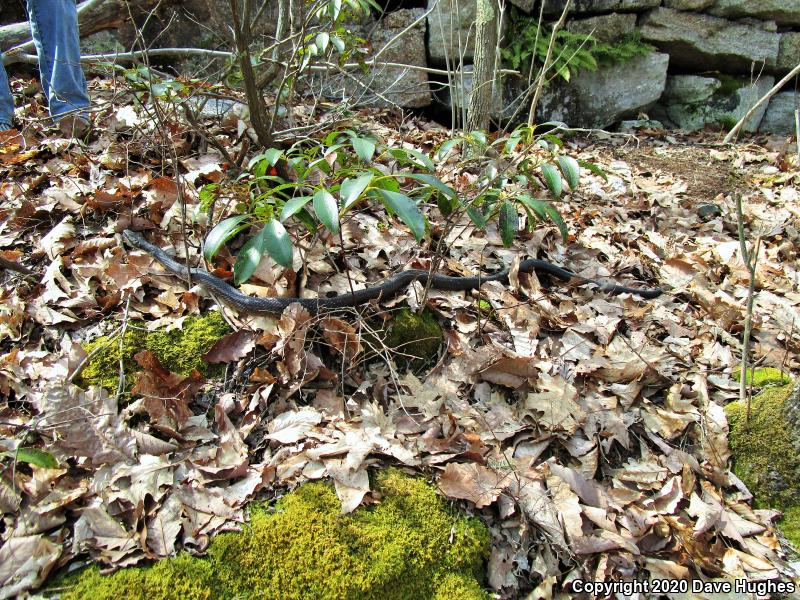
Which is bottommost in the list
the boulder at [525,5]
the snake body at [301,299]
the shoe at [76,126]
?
the snake body at [301,299]

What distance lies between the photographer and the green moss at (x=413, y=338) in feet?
8.02

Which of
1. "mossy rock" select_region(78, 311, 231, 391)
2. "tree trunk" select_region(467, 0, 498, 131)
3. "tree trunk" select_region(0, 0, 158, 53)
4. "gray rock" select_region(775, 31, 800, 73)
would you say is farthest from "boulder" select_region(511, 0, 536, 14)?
"mossy rock" select_region(78, 311, 231, 391)

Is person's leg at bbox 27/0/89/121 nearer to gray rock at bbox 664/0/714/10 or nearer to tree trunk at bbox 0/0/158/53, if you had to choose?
tree trunk at bbox 0/0/158/53

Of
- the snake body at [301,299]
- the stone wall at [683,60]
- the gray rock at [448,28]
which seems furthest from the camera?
the stone wall at [683,60]

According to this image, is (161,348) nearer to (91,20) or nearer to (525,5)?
(91,20)

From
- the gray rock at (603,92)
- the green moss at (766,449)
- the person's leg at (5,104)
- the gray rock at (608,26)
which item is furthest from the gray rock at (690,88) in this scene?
the person's leg at (5,104)

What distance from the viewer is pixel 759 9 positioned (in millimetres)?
6195

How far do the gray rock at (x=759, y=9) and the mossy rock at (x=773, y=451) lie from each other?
6127 mm

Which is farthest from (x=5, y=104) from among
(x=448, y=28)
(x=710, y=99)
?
Result: (x=710, y=99)

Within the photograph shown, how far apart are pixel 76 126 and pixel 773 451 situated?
4.61 metres

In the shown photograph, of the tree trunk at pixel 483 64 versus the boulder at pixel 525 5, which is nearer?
the tree trunk at pixel 483 64

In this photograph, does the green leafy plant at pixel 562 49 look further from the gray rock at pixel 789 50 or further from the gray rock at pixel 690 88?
the gray rock at pixel 789 50

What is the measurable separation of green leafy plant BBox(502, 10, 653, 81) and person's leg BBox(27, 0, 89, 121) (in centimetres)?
432

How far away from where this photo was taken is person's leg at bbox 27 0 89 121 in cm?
326
